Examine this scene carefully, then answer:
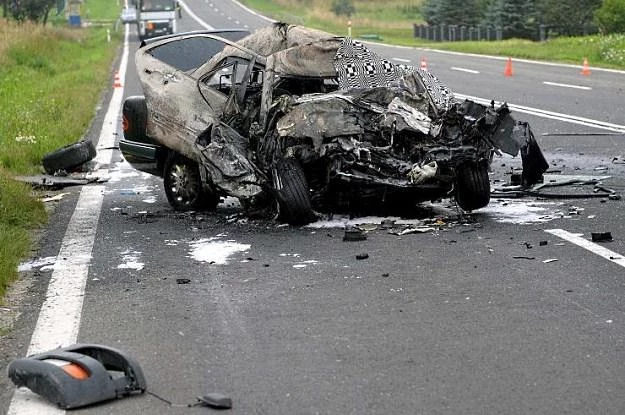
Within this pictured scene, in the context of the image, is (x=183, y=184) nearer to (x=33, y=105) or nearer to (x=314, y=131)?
(x=314, y=131)

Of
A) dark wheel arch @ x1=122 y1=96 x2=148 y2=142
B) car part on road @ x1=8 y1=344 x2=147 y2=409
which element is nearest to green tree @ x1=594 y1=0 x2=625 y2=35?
dark wheel arch @ x1=122 y1=96 x2=148 y2=142

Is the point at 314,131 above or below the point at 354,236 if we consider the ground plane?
above

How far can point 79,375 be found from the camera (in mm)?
5176

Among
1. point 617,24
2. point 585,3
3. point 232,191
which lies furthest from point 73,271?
point 585,3

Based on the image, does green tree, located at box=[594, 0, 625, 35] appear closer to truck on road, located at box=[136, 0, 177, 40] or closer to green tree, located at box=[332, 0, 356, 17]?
truck on road, located at box=[136, 0, 177, 40]

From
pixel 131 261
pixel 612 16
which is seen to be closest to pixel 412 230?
pixel 131 261

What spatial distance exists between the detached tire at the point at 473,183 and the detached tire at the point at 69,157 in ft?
16.7

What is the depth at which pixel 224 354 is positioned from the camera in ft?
19.2

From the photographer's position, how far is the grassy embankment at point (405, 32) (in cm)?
3441

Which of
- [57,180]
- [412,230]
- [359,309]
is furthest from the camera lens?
[57,180]

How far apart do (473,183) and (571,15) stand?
43720 millimetres

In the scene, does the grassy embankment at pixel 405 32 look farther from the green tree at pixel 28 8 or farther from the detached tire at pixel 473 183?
the detached tire at pixel 473 183

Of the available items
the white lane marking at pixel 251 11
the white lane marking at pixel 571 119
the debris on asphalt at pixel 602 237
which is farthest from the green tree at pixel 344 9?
the debris on asphalt at pixel 602 237

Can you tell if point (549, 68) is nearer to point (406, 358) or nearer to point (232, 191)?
point (232, 191)
